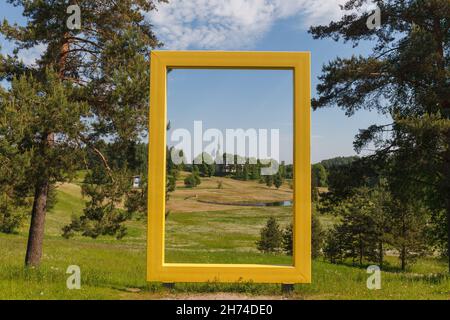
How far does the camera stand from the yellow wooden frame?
23.6 ft

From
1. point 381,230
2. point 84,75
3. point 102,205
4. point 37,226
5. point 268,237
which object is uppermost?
point 84,75

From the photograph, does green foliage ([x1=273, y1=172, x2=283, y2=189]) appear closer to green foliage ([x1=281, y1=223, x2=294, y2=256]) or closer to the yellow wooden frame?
the yellow wooden frame

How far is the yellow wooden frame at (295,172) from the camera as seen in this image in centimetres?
718

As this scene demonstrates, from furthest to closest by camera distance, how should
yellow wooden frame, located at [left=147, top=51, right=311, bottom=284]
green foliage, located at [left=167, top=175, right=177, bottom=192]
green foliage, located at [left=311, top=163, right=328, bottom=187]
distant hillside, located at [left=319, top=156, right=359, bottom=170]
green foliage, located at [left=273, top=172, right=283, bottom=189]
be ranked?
green foliage, located at [left=311, top=163, right=328, bottom=187], distant hillside, located at [left=319, top=156, right=359, bottom=170], green foliage, located at [left=167, top=175, right=177, bottom=192], green foliage, located at [left=273, top=172, right=283, bottom=189], yellow wooden frame, located at [left=147, top=51, right=311, bottom=284]

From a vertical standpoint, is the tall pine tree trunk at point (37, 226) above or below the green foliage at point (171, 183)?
below

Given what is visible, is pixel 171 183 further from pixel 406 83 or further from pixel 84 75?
pixel 406 83

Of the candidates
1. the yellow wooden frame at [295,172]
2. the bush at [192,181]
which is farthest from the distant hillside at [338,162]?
the bush at [192,181]

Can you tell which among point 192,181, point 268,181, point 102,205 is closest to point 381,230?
point 268,181

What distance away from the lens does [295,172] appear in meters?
7.24

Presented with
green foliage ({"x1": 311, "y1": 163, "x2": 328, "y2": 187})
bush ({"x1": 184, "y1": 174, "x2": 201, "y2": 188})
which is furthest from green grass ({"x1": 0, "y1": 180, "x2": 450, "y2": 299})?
green foliage ({"x1": 311, "y1": 163, "x2": 328, "y2": 187})

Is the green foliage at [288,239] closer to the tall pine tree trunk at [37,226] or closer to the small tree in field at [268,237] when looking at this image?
the small tree in field at [268,237]

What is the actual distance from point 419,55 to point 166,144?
25.3ft
